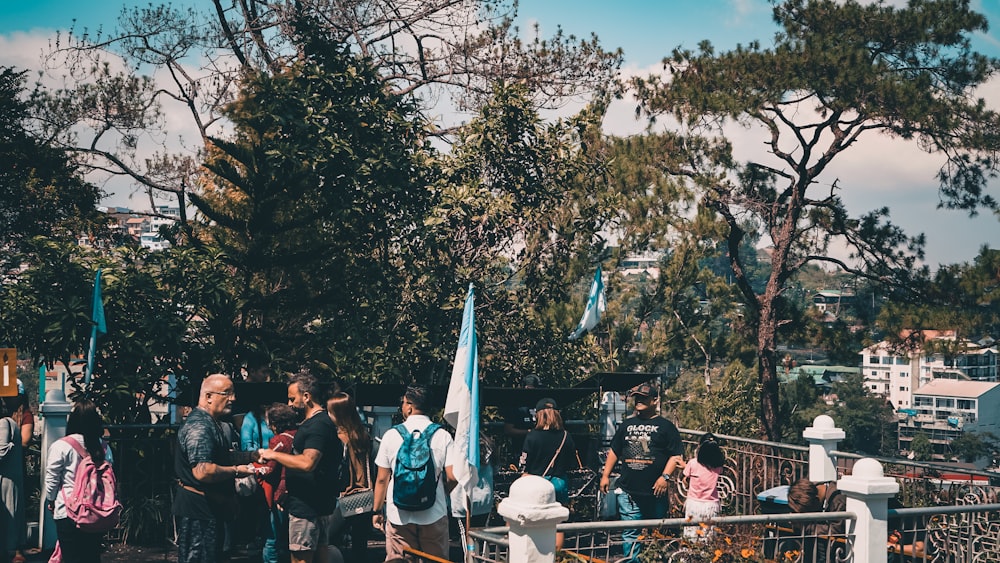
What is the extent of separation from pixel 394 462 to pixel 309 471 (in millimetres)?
717

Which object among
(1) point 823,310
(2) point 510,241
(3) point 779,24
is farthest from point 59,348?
(1) point 823,310

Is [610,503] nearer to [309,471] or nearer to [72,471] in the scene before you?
[309,471]

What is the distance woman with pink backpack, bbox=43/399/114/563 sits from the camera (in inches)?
297

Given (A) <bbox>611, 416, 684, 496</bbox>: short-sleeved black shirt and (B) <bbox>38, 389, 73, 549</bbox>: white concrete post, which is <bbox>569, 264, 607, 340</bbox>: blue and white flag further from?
(B) <bbox>38, 389, 73, 549</bbox>: white concrete post

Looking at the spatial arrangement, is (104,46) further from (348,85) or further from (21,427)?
(21,427)

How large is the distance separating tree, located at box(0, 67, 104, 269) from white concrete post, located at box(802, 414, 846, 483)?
1704cm

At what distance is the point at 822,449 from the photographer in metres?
11.0

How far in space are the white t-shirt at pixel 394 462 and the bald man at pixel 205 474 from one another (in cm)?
101

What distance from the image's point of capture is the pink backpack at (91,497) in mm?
7512

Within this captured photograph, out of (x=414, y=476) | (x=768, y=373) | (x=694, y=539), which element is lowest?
(x=694, y=539)

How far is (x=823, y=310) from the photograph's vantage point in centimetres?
2902

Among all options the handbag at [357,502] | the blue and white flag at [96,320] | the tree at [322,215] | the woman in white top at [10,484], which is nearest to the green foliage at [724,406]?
the tree at [322,215]

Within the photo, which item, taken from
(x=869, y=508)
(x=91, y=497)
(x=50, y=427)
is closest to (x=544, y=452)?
(x=869, y=508)

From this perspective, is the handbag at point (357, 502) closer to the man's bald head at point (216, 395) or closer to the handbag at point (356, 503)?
the handbag at point (356, 503)
